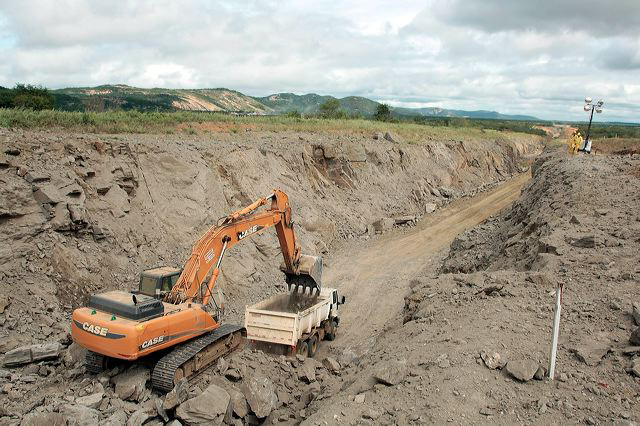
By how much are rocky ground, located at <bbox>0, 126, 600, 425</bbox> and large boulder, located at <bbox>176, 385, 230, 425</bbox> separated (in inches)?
1.0

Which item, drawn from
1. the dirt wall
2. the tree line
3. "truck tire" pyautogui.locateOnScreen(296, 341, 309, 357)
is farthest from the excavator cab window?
the tree line

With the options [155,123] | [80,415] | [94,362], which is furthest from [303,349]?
[155,123]

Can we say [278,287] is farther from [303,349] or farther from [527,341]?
[527,341]

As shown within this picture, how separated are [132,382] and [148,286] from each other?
1983 millimetres

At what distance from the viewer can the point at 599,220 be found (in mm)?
12484

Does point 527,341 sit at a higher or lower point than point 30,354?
higher

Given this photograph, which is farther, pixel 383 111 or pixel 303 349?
pixel 383 111

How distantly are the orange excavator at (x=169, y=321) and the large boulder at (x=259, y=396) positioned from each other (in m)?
1.09

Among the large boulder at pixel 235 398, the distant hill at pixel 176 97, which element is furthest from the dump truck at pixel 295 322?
the distant hill at pixel 176 97

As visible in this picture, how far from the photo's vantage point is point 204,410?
315 inches

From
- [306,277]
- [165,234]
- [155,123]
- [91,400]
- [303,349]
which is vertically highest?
[155,123]

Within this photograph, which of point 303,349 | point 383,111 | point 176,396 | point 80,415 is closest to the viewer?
point 80,415

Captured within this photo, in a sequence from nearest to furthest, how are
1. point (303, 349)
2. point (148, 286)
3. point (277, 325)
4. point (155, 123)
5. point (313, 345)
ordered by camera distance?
point (148, 286) → point (277, 325) → point (303, 349) → point (313, 345) → point (155, 123)

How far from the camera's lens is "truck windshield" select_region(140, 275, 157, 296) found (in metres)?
9.96
